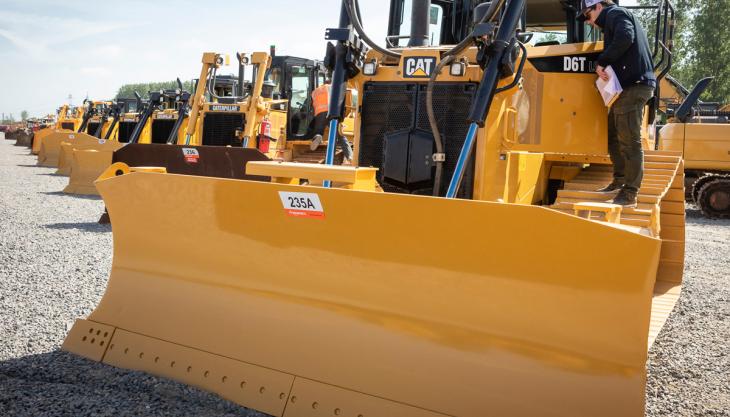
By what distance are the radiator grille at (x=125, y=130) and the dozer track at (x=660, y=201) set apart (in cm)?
1846

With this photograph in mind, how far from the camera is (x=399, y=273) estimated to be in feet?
10.6

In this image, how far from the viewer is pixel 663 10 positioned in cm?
530

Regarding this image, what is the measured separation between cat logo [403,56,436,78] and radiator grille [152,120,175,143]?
14239mm

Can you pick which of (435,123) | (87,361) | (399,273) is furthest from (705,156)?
(87,361)

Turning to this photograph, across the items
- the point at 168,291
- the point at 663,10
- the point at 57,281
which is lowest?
the point at 57,281

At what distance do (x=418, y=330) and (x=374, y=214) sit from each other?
586 millimetres

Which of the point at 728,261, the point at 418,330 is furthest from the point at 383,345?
the point at 728,261

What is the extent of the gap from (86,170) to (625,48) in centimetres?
1192

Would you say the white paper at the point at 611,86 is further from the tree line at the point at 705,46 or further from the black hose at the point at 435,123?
the tree line at the point at 705,46

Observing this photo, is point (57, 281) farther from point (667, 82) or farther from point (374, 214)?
point (667, 82)

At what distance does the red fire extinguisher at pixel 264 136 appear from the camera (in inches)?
533

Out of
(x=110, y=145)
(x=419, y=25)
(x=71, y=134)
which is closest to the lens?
(x=419, y=25)

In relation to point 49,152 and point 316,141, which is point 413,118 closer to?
point 316,141

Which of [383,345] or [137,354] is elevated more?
[383,345]
